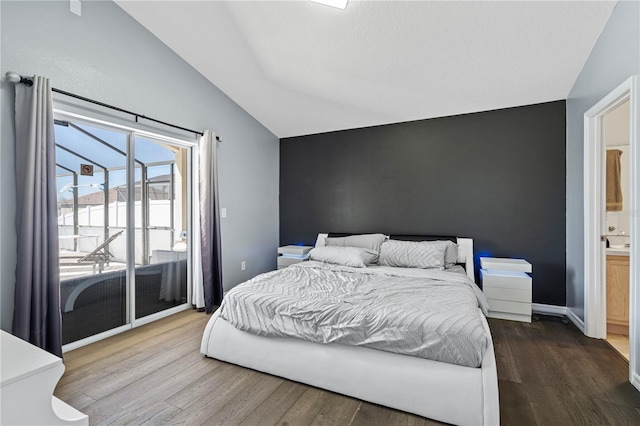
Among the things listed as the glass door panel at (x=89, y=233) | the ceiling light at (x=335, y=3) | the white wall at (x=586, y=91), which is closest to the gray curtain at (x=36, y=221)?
the glass door panel at (x=89, y=233)

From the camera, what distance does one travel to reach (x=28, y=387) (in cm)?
82

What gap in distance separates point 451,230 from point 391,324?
94.9 inches

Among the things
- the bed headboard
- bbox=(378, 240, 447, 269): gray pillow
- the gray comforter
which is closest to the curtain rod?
the gray comforter

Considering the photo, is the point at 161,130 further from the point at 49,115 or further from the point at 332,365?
the point at 332,365

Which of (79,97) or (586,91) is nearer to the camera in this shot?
(79,97)

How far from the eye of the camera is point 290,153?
4.96m

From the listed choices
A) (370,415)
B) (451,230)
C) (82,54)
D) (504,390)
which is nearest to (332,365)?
(370,415)

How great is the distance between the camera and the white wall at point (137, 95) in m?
2.17

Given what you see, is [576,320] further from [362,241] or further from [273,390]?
[273,390]

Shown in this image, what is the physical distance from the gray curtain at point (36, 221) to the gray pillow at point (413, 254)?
9.95 ft

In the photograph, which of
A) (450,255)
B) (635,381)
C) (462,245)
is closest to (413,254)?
(450,255)

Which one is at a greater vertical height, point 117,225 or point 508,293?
point 117,225

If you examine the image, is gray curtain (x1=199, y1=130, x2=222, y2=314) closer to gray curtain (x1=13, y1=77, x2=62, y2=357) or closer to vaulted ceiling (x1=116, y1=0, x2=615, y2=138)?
vaulted ceiling (x1=116, y1=0, x2=615, y2=138)

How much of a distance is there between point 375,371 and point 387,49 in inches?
103
